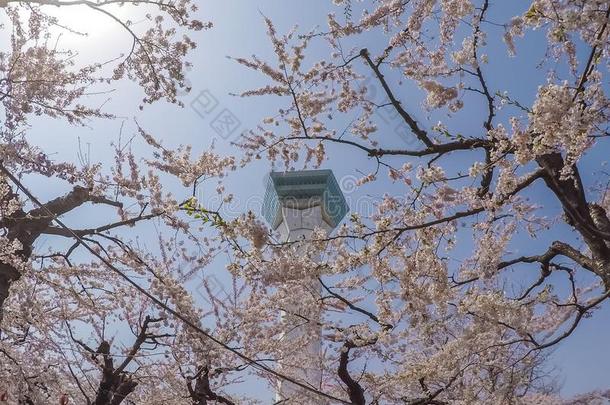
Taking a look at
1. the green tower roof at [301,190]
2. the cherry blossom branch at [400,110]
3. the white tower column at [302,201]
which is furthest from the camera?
the white tower column at [302,201]

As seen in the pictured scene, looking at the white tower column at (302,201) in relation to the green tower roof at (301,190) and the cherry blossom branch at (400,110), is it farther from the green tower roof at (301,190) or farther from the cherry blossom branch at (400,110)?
the cherry blossom branch at (400,110)

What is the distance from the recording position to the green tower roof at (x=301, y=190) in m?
45.2

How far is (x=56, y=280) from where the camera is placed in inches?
313

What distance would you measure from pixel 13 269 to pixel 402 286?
496 centimetres

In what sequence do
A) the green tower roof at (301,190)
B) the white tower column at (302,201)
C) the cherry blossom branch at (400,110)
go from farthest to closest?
1. the white tower column at (302,201)
2. the green tower roof at (301,190)
3. the cherry blossom branch at (400,110)

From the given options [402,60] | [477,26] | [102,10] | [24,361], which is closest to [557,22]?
[477,26]

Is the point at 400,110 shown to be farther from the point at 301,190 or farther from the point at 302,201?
the point at 302,201

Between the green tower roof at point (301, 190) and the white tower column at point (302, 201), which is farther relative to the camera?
the white tower column at point (302, 201)

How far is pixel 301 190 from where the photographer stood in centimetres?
4594

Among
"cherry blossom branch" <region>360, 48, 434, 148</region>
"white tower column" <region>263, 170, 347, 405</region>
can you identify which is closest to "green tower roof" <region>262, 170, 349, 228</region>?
"white tower column" <region>263, 170, 347, 405</region>

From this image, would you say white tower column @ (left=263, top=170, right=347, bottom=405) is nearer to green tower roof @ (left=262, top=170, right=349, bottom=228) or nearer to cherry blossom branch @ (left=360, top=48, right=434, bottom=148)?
green tower roof @ (left=262, top=170, right=349, bottom=228)

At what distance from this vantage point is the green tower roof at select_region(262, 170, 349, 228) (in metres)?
45.2

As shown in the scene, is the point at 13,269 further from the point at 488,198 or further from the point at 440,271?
the point at 488,198

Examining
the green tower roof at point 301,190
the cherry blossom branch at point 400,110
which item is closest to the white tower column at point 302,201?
the green tower roof at point 301,190
